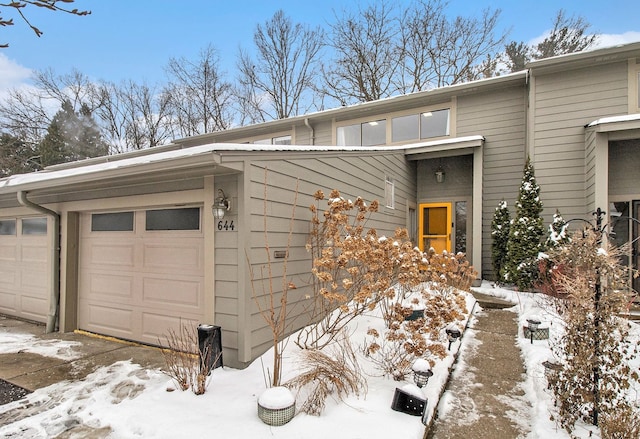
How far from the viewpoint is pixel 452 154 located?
319 inches

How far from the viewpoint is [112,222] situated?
499 cm

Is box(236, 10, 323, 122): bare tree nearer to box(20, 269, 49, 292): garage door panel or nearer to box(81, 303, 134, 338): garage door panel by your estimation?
box(20, 269, 49, 292): garage door panel

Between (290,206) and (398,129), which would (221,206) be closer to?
(290,206)

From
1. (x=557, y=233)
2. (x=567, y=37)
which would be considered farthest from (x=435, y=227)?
(x=567, y=37)

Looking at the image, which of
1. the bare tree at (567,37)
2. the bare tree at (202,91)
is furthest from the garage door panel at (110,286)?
the bare tree at (567,37)

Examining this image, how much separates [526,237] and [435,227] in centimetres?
253

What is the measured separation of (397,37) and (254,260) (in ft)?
46.0

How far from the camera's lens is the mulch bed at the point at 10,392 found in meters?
3.17

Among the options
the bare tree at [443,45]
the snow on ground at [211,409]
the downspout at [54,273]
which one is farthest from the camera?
the bare tree at [443,45]

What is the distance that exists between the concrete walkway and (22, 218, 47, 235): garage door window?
22.4ft

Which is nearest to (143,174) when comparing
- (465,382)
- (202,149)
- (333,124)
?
(202,149)

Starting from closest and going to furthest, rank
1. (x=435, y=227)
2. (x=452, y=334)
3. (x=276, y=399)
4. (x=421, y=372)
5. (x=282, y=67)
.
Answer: (x=276, y=399), (x=421, y=372), (x=452, y=334), (x=435, y=227), (x=282, y=67)

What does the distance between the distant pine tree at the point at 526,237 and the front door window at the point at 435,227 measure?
6.24 feet

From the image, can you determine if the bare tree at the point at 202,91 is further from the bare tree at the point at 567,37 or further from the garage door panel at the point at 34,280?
the bare tree at the point at 567,37
